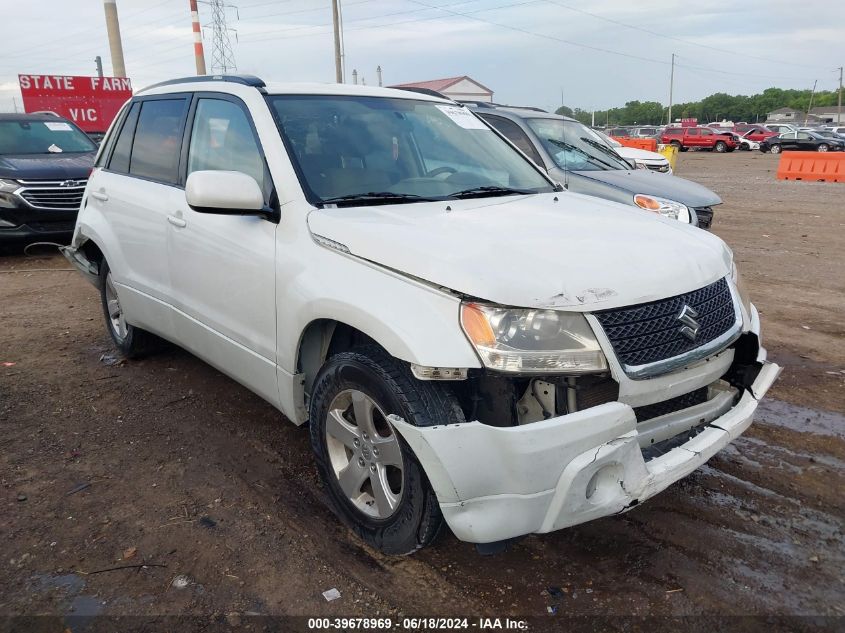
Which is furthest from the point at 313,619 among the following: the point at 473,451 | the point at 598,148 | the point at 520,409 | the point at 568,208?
the point at 598,148

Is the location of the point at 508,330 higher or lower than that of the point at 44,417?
higher

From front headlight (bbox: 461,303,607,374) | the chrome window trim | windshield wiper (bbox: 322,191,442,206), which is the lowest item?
the chrome window trim

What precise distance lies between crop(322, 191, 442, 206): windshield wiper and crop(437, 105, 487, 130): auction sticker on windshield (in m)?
1.06

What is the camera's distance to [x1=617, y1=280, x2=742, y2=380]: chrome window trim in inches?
93.1

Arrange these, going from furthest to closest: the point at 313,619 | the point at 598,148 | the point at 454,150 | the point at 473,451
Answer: the point at 598,148 → the point at 454,150 → the point at 313,619 → the point at 473,451

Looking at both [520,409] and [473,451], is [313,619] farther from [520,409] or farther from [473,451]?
[520,409]

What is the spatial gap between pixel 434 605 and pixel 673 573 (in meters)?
0.95

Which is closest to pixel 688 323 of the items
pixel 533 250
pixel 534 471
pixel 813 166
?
pixel 533 250

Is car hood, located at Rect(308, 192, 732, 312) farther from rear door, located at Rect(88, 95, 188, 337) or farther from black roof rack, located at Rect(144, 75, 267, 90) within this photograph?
rear door, located at Rect(88, 95, 188, 337)

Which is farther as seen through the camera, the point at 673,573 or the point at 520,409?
the point at 673,573

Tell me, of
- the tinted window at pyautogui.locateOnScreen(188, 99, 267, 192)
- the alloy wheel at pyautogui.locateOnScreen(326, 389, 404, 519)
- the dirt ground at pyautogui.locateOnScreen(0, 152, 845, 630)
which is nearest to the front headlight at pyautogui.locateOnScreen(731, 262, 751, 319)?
the dirt ground at pyautogui.locateOnScreen(0, 152, 845, 630)

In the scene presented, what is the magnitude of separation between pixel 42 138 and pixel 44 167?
4.15ft

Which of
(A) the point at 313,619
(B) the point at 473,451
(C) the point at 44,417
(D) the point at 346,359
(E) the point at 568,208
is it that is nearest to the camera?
(B) the point at 473,451

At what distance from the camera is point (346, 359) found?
8.74 feet
